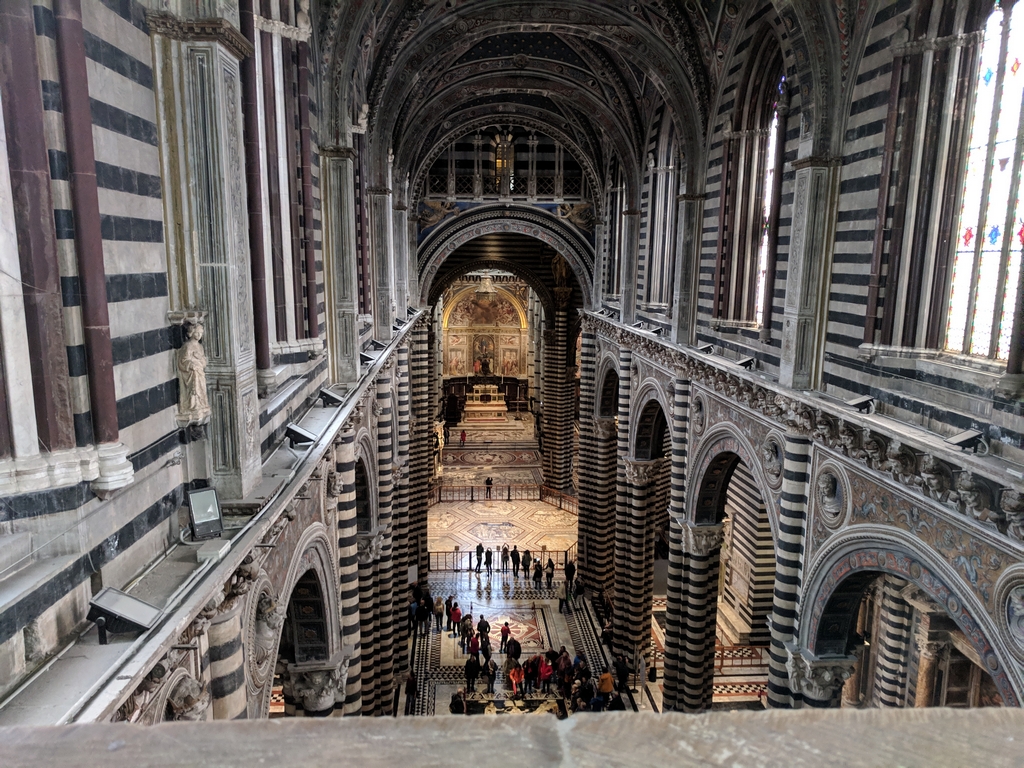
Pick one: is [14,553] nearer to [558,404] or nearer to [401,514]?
[401,514]

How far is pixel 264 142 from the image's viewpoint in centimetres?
723

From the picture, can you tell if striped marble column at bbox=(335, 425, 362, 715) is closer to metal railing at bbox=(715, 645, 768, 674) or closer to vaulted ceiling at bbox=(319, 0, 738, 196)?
vaulted ceiling at bbox=(319, 0, 738, 196)

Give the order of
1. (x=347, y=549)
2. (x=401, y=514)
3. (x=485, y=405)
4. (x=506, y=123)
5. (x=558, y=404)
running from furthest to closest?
(x=485, y=405)
(x=558, y=404)
(x=506, y=123)
(x=401, y=514)
(x=347, y=549)

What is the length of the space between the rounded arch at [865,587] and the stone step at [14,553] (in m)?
7.27

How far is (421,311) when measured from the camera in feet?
74.9

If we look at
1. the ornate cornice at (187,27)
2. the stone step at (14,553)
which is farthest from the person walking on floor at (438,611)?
the ornate cornice at (187,27)

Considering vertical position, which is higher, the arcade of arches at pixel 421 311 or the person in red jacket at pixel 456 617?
the arcade of arches at pixel 421 311

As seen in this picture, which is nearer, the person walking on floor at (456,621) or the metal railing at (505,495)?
the person walking on floor at (456,621)

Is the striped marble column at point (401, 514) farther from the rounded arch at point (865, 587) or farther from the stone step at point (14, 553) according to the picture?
the stone step at point (14, 553)

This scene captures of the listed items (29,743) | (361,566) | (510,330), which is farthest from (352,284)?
(510,330)

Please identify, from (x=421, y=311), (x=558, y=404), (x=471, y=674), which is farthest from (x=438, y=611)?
(x=558, y=404)

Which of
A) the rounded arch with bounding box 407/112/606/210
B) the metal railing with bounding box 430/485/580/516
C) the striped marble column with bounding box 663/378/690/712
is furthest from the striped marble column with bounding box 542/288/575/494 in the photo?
the striped marble column with bounding box 663/378/690/712

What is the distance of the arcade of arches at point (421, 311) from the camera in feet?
11.9

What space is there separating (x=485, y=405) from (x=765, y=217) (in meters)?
33.9
